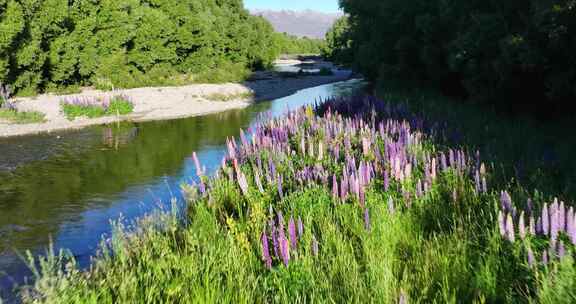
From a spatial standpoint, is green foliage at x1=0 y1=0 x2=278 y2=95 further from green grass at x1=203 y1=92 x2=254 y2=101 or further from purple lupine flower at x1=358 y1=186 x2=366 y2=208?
purple lupine flower at x1=358 y1=186 x2=366 y2=208

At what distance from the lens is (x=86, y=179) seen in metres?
13.6

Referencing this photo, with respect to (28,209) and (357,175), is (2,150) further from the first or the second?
(357,175)

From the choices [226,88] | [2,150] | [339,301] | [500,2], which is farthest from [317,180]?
[226,88]

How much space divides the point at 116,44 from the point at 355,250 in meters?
35.8

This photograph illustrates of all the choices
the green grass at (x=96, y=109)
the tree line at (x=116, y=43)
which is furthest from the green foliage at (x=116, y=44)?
the green grass at (x=96, y=109)

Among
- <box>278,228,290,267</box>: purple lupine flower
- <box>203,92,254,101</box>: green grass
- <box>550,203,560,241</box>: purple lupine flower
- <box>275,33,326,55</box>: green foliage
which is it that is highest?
<box>275,33,326,55</box>: green foliage

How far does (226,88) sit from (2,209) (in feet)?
96.7

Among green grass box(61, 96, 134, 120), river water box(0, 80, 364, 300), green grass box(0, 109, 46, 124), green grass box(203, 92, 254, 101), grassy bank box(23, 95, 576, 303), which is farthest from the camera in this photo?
green grass box(203, 92, 254, 101)

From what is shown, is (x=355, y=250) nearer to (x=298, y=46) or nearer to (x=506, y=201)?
(x=506, y=201)

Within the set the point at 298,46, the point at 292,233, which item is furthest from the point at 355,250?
the point at 298,46

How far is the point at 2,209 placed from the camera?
36.0 ft

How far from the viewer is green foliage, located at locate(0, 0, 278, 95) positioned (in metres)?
27.3

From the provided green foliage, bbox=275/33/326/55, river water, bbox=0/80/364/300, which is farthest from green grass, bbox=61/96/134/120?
green foliage, bbox=275/33/326/55

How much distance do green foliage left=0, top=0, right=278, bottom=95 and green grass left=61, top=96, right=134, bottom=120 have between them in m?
4.40
